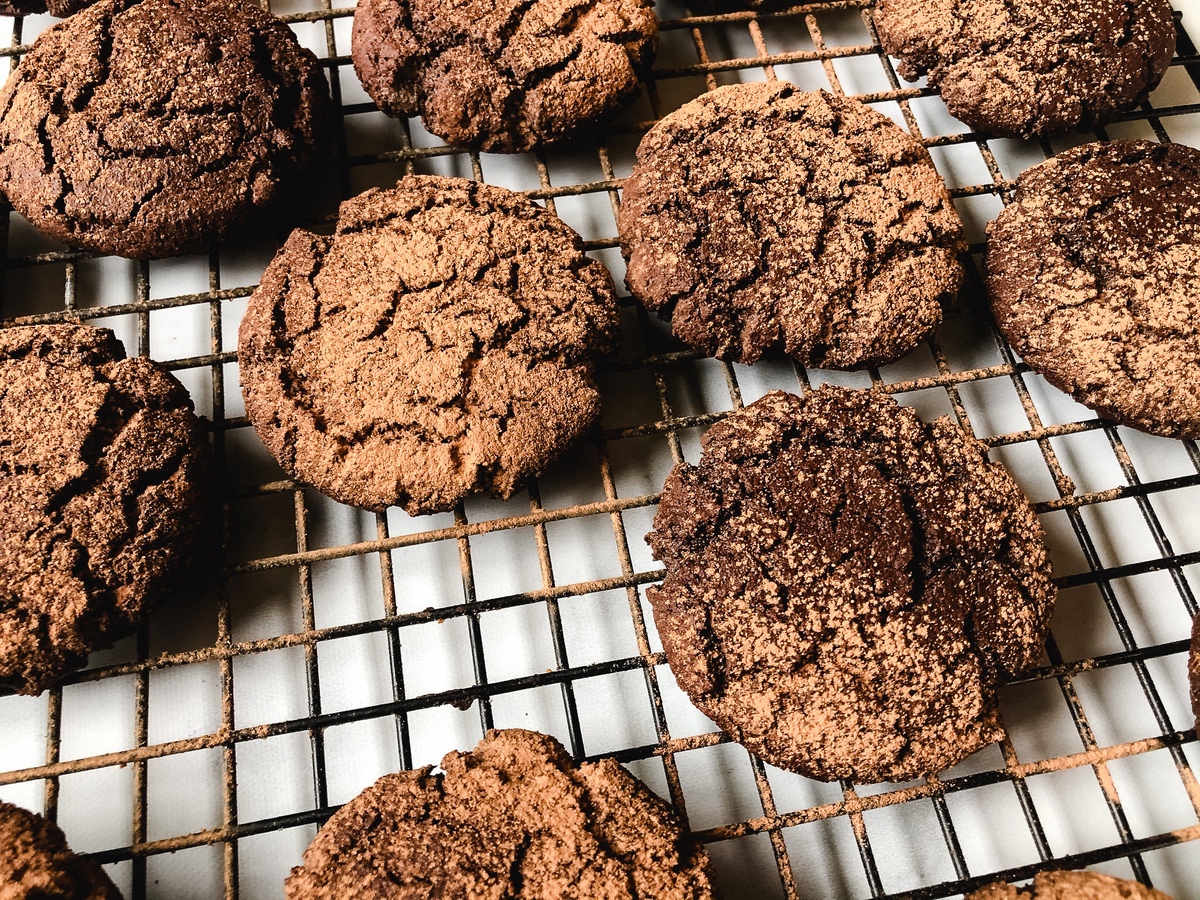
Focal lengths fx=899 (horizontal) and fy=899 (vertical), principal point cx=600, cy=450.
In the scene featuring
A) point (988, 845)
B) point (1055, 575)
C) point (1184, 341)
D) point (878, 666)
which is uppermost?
point (1184, 341)

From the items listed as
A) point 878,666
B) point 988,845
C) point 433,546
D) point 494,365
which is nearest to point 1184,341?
point 878,666

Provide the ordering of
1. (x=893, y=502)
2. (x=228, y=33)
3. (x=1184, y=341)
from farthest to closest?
(x=228, y=33) < (x=1184, y=341) < (x=893, y=502)

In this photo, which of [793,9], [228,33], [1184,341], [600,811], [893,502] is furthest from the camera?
[793,9]

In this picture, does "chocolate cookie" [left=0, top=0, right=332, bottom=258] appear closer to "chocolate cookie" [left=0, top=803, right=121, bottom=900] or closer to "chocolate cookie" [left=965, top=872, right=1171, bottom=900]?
"chocolate cookie" [left=0, top=803, right=121, bottom=900]

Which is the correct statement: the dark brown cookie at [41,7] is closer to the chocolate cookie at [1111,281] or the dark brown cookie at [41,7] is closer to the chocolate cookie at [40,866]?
the chocolate cookie at [40,866]

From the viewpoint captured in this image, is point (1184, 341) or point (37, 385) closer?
point (37, 385)

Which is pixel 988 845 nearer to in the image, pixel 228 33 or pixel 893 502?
pixel 893 502

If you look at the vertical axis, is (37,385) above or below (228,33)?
below

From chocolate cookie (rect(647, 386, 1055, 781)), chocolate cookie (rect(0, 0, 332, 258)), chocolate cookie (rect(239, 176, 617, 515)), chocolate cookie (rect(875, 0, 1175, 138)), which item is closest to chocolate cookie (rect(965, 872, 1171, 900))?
chocolate cookie (rect(647, 386, 1055, 781))
